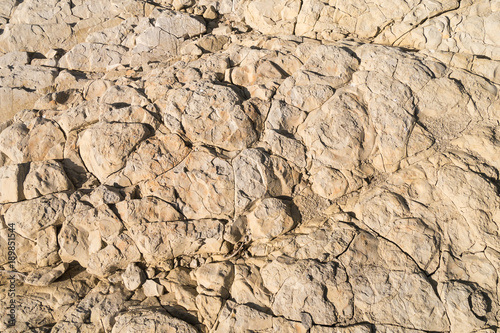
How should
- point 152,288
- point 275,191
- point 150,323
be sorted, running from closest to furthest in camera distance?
point 150,323
point 152,288
point 275,191

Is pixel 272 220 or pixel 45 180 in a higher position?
pixel 272 220

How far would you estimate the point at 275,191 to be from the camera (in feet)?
12.7

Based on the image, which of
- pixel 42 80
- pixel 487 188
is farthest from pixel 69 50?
pixel 487 188

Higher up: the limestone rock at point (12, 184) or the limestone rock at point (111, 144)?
the limestone rock at point (111, 144)

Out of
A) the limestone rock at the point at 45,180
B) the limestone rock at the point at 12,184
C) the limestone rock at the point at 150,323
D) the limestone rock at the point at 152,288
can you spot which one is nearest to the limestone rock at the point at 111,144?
the limestone rock at the point at 45,180

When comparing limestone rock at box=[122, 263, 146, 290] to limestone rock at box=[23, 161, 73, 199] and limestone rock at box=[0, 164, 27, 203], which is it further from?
limestone rock at box=[0, 164, 27, 203]

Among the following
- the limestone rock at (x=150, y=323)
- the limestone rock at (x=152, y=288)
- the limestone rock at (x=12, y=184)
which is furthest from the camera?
the limestone rock at (x=12, y=184)

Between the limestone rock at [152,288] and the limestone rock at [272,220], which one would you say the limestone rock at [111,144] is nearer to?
the limestone rock at [152,288]

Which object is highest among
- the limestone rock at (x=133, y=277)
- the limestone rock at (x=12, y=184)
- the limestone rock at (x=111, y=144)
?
the limestone rock at (x=111, y=144)

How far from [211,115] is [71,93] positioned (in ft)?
8.19

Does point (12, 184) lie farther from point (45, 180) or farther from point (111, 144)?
point (111, 144)

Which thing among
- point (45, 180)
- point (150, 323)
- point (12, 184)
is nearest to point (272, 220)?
point (150, 323)

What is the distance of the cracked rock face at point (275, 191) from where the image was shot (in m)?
3.30

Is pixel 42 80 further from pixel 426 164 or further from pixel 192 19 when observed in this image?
pixel 426 164
